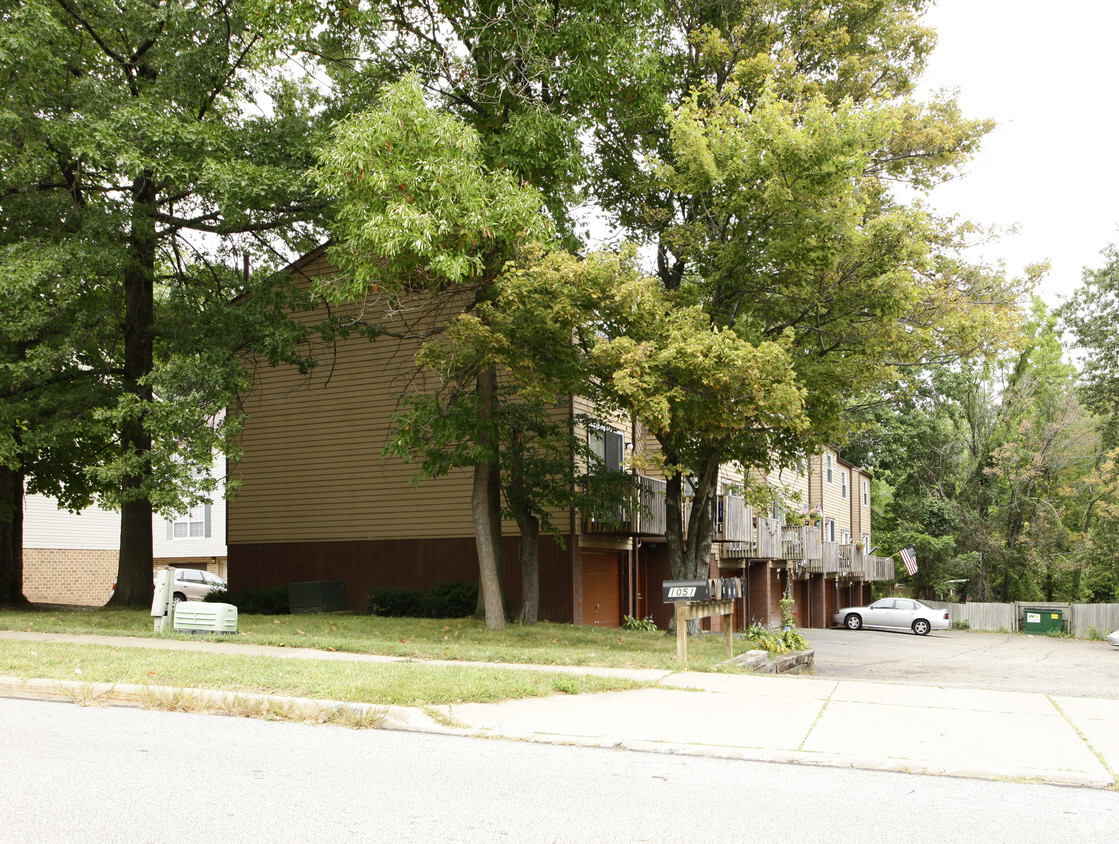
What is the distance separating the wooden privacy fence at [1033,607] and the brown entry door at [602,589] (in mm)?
24216

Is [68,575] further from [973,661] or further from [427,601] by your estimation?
[973,661]

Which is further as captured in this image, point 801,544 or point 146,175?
point 801,544

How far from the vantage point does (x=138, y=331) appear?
21.4 m

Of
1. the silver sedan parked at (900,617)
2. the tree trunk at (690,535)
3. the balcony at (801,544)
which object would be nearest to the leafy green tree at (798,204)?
the tree trunk at (690,535)

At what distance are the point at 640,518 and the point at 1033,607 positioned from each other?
28.4 meters

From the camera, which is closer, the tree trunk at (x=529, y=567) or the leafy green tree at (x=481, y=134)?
the leafy green tree at (x=481, y=134)

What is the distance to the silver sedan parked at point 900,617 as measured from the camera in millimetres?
39969

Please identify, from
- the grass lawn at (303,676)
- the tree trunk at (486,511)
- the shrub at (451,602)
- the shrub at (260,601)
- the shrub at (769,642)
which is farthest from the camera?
the shrub at (260,601)

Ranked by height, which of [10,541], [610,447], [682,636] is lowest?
[682,636]

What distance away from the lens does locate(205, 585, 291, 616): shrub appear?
24000mm

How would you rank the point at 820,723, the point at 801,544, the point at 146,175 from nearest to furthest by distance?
the point at 820,723 < the point at 146,175 < the point at 801,544

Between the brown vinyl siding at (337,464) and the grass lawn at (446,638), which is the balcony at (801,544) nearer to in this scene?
the brown vinyl siding at (337,464)

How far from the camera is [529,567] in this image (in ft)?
67.1

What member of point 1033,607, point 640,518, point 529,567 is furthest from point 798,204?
point 1033,607
